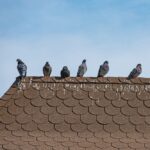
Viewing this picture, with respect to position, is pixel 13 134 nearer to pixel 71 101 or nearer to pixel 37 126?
pixel 37 126

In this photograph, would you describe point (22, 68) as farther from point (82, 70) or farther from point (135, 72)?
point (135, 72)

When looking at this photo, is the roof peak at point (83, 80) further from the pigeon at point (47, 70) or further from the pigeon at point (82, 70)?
the pigeon at point (47, 70)

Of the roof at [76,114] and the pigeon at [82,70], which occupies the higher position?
the pigeon at [82,70]

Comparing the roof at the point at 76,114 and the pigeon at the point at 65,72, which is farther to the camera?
the pigeon at the point at 65,72

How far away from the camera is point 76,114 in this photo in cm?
1348

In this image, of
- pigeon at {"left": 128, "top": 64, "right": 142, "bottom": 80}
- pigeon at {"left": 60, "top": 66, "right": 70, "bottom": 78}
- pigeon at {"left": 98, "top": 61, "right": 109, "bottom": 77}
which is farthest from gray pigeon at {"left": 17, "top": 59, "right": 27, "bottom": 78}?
pigeon at {"left": 128, "top": 64, "right": 142, "bottom": 80}

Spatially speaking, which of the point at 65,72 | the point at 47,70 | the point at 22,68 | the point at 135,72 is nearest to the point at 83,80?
the point at 65,72

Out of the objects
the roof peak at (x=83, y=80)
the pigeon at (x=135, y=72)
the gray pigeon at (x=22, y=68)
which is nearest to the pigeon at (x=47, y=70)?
the gray pigeon at (x=22, y=68)

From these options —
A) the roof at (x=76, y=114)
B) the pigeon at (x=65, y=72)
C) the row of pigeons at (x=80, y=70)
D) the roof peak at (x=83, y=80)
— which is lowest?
the roof at (x=76, y=114)

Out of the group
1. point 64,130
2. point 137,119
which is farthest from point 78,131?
point 137,119

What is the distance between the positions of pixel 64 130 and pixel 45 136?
1.21 ft

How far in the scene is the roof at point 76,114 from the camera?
1281 cm

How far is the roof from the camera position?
12.8 metres

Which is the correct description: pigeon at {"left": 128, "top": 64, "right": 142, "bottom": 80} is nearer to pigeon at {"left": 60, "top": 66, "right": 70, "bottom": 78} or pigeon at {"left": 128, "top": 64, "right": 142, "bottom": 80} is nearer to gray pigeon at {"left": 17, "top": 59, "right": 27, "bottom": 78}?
pigeon at {"left": 60, "top": 66, "right": 70, "bottom": 78}
